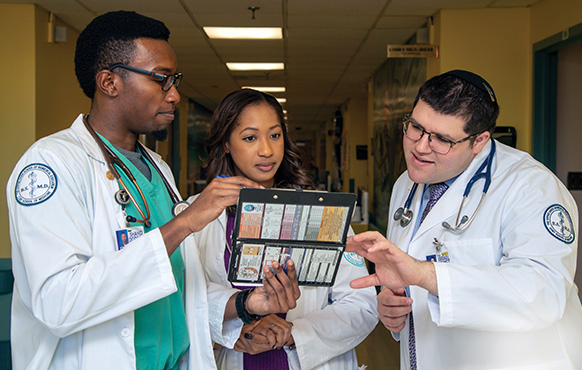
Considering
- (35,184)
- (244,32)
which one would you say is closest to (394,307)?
(35,184)

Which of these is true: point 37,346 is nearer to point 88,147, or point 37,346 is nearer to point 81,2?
point 88,147

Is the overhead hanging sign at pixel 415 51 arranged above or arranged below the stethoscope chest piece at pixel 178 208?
above

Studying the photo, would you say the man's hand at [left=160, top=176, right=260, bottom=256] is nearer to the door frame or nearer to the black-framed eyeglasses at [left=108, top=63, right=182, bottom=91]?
the black-framed eyeglasses at [left=108, top=63, right=182, bottom=91]

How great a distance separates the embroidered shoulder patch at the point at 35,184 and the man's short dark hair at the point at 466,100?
1.07 m

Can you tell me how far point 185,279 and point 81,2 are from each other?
145 inches

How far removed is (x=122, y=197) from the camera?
136cm

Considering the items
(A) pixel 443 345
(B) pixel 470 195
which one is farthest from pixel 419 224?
(A) pixel 443 345

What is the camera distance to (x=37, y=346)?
131 cm

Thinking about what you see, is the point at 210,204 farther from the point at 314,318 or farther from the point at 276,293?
the point at 314,318

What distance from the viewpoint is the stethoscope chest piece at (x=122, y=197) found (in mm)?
1348

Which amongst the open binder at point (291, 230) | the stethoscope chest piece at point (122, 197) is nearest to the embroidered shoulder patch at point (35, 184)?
the stethoscope chest piece at point (122, 197)

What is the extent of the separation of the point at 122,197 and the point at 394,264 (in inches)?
28.7

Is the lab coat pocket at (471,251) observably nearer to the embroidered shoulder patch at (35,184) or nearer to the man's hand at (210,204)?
the man's hand at (210,204)

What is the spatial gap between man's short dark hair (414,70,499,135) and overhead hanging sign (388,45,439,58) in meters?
3.18
